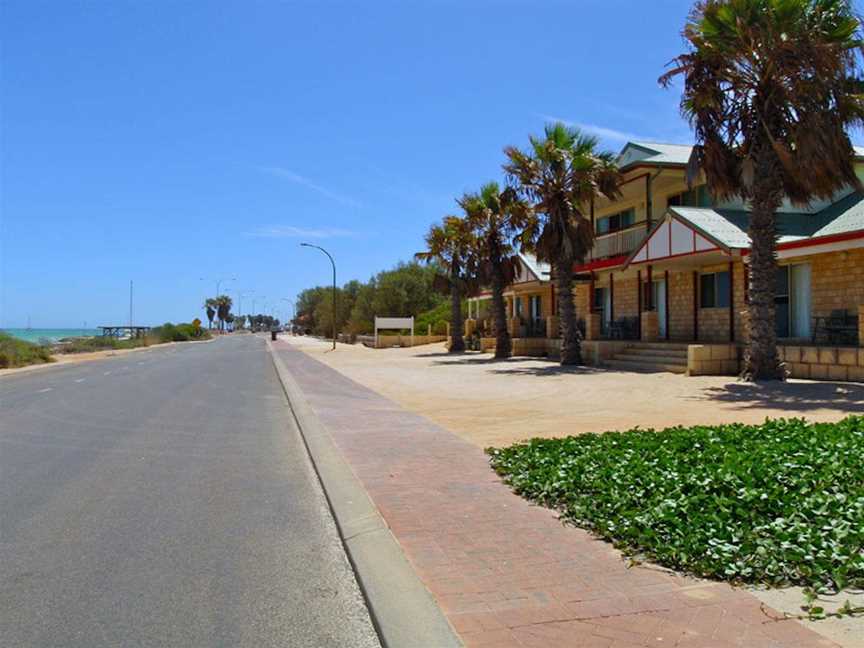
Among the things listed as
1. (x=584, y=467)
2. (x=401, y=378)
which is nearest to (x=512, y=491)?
(x=584, y=467)

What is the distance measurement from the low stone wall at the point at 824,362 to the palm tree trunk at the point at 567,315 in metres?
8.52

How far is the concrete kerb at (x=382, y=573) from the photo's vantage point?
4.04 metres

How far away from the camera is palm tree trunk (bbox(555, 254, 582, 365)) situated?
26.4 m

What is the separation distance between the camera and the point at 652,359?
23.7m

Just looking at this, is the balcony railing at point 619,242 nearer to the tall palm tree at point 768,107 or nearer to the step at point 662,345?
the step at point 662,345

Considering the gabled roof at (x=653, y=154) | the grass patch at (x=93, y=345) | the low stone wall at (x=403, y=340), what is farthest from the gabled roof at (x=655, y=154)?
the grass patch at (x=93, y=345)

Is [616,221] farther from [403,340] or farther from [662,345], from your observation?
[403,340]

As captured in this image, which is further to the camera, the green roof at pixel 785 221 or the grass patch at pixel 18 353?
the grass patch at pixel 18 353

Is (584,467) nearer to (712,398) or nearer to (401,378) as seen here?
(712,398)

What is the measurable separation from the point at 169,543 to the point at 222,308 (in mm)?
180566

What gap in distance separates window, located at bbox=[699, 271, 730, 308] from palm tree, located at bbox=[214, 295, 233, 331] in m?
161

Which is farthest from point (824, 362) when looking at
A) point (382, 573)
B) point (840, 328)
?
point (382, 573)

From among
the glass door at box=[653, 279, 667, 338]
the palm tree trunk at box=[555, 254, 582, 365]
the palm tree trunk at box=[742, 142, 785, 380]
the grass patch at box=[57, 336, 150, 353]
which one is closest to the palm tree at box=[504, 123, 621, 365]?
the palm tree trunk at box=[555, 254, 582, 365]

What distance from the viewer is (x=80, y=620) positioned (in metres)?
4.45
